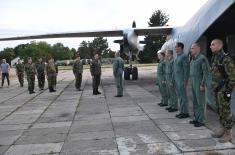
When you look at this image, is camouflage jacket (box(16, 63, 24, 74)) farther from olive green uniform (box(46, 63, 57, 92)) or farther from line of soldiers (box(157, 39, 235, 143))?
line of soldiers (box(157, 39, 235, 143))

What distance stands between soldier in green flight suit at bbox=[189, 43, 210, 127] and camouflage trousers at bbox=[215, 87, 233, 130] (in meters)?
1.22

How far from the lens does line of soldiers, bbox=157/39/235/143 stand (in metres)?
6.52

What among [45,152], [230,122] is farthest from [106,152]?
[230,122]

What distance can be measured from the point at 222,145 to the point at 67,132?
3.22 meters

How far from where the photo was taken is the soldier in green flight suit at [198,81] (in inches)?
309

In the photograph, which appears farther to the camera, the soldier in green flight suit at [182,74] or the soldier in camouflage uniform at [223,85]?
the soldier in green flight suit at [182,74]

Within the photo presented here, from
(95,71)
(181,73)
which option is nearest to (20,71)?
(95,71)

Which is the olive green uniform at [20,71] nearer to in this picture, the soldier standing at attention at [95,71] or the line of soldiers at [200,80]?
the soldier standing at attention at [95,71]

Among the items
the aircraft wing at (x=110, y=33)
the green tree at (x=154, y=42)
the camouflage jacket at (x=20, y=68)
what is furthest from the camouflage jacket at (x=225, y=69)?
the green tree at (x=154, y=42)

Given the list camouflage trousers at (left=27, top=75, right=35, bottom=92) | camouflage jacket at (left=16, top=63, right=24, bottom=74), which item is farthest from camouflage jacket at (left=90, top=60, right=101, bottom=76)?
camouflage jacket at (left=16, top=63, right=24, bottom=74)

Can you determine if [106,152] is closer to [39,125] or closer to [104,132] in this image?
[104,132]

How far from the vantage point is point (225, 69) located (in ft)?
21.3

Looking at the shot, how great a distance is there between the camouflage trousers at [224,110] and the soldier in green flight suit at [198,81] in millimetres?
1221

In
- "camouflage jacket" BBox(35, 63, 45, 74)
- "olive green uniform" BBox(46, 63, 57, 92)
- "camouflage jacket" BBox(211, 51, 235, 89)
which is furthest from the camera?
"camouflage jacket" BBox(35, 63, 45, 74)
